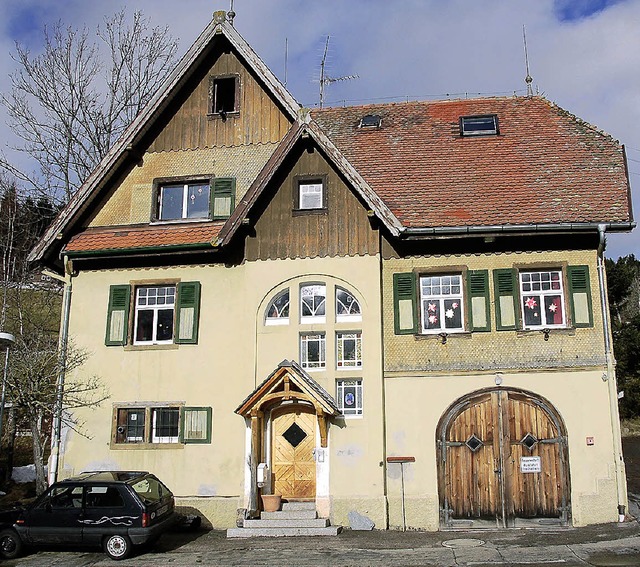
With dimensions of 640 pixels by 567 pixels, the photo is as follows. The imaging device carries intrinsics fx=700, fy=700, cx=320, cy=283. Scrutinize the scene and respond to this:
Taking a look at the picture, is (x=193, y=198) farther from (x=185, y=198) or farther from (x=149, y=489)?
(x=149, y=489)

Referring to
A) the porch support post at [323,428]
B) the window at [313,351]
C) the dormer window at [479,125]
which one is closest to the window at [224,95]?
the dormer window at [479,125]

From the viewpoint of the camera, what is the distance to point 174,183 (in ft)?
60.2

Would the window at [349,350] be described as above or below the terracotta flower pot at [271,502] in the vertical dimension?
above

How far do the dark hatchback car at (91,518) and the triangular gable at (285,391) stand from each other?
9.59 feet

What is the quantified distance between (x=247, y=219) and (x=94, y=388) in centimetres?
554

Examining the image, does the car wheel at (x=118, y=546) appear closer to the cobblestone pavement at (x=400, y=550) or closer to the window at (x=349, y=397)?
the cobblestone pavement at (x=400, y=550)

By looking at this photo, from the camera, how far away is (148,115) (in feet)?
59.6

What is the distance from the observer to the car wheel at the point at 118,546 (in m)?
12.9

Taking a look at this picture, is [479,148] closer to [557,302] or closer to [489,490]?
[557,302]

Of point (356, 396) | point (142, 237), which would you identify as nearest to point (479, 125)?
point (356, 396)

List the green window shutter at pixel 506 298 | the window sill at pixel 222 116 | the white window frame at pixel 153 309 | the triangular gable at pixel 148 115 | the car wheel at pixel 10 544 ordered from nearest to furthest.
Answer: the car wheel at pixel 10 544 < the green window shutter at pixel 506 298 < the white window frame at pixel 153 309 < the triangular gable at pixel 148 115 < the window sill at pixel 222 116

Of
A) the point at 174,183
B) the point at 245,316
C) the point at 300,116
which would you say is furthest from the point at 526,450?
the point at 174,183

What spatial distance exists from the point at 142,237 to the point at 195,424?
16.0 ft

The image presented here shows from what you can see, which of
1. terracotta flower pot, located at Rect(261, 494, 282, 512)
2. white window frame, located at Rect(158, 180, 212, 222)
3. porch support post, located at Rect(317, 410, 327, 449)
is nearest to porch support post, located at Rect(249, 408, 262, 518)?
terracotta flower pot, located at Rect(261, 494, 282, 512)
